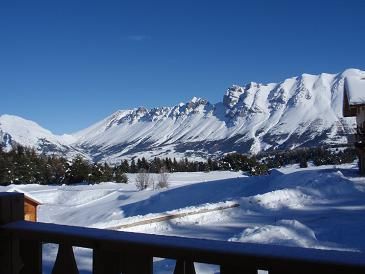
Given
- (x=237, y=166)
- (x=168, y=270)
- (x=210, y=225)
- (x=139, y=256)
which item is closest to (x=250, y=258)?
(x=139, y=256)

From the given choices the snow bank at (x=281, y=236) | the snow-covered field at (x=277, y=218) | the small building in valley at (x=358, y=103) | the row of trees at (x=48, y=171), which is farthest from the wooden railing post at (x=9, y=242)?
the row of trees at (x=48, y=171)

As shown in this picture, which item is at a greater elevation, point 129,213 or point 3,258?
point 3,258

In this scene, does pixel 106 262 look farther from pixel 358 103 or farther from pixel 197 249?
pixel 358 103

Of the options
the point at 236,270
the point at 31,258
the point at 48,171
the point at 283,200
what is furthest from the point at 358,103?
the point at 48,171

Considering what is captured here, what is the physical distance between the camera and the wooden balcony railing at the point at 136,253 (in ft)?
6.48

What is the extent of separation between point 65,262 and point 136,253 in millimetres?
498

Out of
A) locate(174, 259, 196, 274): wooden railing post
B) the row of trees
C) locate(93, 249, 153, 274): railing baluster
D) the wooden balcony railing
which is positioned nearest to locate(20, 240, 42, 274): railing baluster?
the wooden balcony railing

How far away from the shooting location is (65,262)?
2.65 metres

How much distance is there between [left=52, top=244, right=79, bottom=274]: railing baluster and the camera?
264 cm

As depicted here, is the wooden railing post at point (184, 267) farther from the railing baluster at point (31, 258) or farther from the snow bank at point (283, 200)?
the snow bank at point (283, 200)

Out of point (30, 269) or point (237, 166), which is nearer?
point (30, 269)

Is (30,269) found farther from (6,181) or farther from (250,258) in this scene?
(6,181)

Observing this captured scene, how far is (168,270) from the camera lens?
5953mm

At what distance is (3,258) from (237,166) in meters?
66.0
